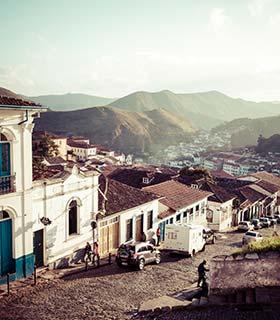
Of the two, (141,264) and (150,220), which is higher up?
(141,264)

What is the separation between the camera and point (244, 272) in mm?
12398

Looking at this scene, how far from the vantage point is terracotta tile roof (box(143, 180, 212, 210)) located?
29812 millimetres

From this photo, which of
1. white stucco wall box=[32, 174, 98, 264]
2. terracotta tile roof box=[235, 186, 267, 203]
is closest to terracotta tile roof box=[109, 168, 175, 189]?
terracotta tile roof box=[235, 186, 267, 203]

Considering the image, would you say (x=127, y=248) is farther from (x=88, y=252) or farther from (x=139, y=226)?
(x=139, y=226)

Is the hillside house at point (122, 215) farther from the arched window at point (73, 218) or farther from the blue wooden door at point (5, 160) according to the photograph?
the blue wooden door at point (5, 160)

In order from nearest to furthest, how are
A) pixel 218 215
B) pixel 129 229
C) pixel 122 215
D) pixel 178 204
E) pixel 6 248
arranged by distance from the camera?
pixel 6 248, pixel 122 215, pixel 129 229, pixel 178 204, pixel 218 215

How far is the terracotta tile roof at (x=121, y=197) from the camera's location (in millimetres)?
23567

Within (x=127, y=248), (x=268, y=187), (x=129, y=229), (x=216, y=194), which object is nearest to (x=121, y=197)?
(x=129, y=229)

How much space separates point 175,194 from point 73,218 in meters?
12.8

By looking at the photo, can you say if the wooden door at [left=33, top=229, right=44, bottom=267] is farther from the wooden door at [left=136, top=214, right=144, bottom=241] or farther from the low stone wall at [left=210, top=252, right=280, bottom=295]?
the low stone wall at [left=210, top=252, right=280, bottom=295]

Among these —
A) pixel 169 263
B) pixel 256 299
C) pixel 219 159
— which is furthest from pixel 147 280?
pixel 219 159

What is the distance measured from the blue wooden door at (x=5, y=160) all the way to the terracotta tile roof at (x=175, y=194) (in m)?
14.3

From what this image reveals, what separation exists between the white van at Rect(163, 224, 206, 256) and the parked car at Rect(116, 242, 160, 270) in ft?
11.1

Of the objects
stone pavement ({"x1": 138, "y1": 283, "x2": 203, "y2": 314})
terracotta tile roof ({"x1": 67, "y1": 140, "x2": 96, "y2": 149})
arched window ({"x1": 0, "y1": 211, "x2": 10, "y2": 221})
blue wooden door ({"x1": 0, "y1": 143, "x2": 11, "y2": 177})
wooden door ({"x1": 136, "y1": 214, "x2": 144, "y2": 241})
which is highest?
blue wooden door ({"x1": 0, "y1": 143, "x2": 11, "y2": 177})
